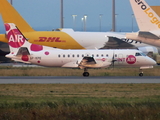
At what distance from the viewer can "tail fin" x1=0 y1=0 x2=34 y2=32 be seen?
51.0 meters

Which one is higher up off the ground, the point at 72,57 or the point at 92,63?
the point at 72,57

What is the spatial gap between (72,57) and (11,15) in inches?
811

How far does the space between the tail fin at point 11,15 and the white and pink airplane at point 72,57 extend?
327 inches

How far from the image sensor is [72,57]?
38781mm

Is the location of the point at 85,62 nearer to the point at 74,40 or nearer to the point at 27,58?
the point at 27,58

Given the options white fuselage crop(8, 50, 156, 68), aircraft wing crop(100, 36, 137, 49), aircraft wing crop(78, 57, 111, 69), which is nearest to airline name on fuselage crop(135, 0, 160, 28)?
Result: white fuselage crop(8, 50, 156, 68)

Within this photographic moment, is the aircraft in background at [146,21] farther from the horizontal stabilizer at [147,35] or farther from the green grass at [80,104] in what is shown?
the green grass at [80,104]

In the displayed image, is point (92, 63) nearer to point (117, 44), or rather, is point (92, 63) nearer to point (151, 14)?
point (151, 14)

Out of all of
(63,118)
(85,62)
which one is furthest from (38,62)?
(63,118)

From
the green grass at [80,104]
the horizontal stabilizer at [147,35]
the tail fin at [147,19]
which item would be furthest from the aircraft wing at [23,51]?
the tail fin at [147,19]

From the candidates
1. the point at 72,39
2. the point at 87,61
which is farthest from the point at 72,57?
the point at 72,39

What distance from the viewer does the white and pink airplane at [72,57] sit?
124ft

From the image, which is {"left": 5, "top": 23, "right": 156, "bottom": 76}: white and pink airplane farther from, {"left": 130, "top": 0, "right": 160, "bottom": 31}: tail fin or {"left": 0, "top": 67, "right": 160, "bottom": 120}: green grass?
{"left": 0, "top": 67, "right": 160, "bottom": 120}: green grass

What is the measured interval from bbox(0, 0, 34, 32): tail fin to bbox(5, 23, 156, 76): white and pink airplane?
8304 millimetres
